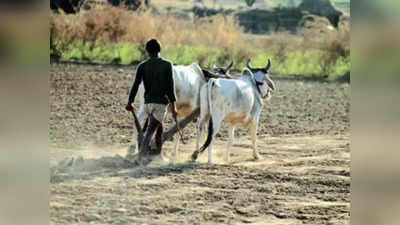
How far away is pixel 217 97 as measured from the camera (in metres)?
8.03

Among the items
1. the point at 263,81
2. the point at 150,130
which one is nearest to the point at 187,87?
the point at 263,81

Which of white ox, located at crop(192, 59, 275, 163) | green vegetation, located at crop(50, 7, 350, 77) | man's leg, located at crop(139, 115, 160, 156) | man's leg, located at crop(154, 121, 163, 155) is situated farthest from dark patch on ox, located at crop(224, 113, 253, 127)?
green vegetation, located at crop(50, 7, 350, 77)

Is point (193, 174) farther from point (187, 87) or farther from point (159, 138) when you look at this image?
point (187, 87)

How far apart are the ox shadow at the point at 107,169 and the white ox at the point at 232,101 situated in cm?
46

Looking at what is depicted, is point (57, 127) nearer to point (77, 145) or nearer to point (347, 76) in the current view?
point (77, 145)

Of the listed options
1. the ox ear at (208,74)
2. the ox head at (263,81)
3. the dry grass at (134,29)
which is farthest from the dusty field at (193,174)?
the dry grass at (134,29)

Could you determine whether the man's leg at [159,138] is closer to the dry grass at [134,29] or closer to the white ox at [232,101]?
the white ox at [232,101]

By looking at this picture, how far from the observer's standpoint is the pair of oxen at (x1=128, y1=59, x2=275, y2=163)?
804 centimetres

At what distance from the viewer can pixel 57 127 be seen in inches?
388

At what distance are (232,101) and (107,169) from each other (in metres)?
1.69

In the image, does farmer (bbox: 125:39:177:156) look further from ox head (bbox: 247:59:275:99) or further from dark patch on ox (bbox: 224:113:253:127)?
ox head (bbox: 247:59:275:99)

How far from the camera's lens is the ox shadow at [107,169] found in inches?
291
